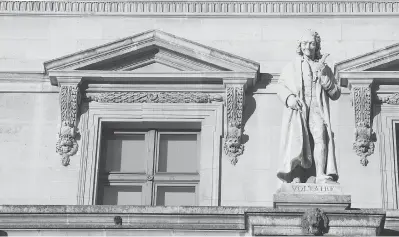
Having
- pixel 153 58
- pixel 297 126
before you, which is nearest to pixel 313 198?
pixel 297 126

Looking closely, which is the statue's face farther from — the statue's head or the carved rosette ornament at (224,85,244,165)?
the carved rosette ornament at (224,85,244,165)

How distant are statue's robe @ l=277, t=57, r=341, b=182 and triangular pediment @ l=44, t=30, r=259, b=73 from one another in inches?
99.8

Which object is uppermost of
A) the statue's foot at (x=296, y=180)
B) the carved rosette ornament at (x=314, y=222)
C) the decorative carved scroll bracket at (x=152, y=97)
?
the decorative carved scroll bracket at (x=152, y=97)

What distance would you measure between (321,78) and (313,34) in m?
0.76

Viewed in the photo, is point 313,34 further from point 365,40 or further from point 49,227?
point 49,227

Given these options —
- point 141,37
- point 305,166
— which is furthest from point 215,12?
point 305,166

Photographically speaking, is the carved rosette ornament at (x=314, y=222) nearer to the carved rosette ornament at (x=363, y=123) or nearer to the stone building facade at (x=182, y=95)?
the stone building facade at (x=182, y=95)

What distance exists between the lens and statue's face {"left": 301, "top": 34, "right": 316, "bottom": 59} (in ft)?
85.2

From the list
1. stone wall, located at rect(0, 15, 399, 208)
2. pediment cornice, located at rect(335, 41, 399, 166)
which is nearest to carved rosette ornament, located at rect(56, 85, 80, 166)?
stone wall, located at rect(0, 15, 399, 208)

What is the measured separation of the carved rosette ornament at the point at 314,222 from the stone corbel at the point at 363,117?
13.6ft

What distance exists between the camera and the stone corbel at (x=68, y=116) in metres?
28.1

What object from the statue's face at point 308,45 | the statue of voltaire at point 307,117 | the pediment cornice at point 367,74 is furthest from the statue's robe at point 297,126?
the pediment cornice at point 367,74

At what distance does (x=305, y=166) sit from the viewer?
2505cm

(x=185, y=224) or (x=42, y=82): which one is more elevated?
(x=42, y=82)
